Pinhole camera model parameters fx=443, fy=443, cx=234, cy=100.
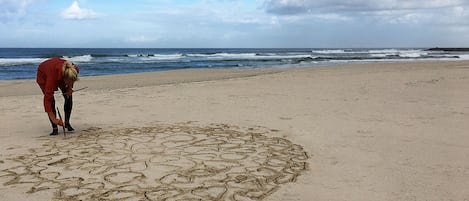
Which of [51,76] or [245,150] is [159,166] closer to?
[245,150]

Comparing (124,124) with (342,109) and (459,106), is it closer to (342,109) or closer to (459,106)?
(342,109)

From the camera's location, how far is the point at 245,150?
5191 millimetres

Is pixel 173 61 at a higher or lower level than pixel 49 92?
lower

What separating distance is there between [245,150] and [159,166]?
3.72 feet

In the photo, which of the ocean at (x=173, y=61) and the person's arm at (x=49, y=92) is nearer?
the person's arm at (x=49, y=92)

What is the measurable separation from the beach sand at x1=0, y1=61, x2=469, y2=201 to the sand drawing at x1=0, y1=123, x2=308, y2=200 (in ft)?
0.04

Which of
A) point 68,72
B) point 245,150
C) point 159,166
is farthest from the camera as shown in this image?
point 68,72

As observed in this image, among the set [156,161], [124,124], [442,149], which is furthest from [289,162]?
[124,124]

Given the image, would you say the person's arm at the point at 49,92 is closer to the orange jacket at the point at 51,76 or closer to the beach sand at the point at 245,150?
the orange jacket at the point at 51,76

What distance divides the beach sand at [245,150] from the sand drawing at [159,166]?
0.04ft

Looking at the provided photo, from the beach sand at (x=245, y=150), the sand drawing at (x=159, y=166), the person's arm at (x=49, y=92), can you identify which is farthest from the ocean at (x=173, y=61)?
the sand drawing at (x=159, y=166)

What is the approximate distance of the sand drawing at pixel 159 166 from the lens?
12.4 feet

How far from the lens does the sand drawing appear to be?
3766 mm

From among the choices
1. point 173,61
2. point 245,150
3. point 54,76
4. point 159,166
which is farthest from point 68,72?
point 173,61
